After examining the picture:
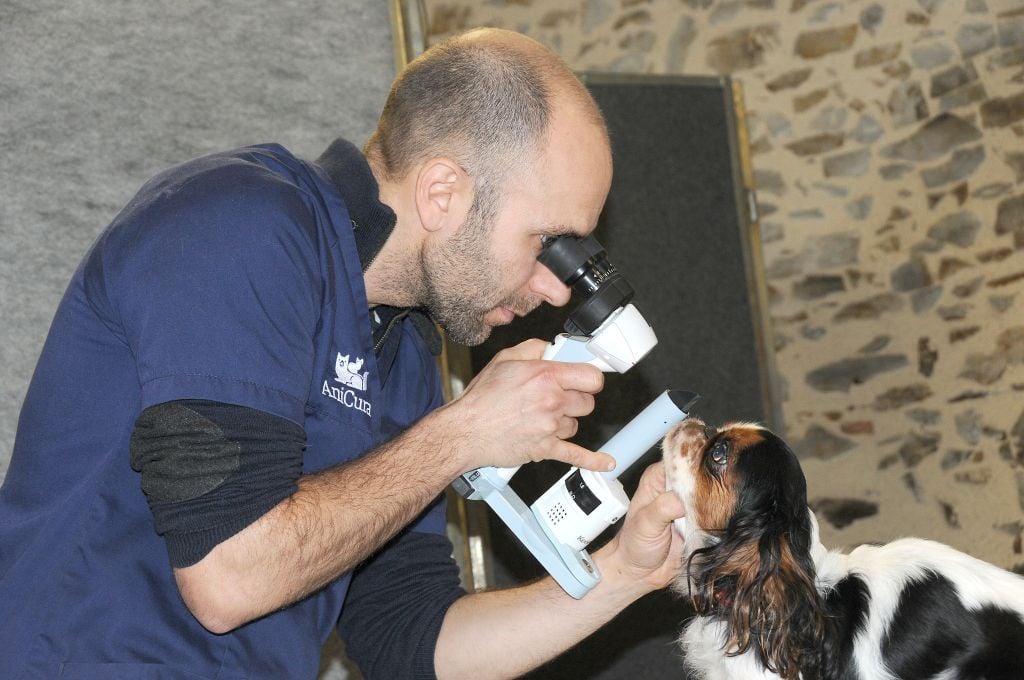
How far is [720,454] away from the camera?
6.00 feet

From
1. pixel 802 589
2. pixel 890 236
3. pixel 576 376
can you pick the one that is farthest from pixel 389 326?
pixel 890 236

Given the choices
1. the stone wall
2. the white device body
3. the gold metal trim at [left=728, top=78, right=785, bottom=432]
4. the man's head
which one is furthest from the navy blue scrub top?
the stone wall

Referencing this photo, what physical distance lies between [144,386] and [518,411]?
540 millimetres

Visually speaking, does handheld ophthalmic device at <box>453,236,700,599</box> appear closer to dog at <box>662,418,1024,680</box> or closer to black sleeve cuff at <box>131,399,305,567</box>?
dog at <box>662,418,1024,680</box>

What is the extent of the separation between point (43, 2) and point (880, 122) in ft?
12.2

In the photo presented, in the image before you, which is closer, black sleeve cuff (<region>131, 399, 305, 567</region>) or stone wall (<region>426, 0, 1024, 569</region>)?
black sleeve cuff (<region>131, 399, 305, 567</region>)

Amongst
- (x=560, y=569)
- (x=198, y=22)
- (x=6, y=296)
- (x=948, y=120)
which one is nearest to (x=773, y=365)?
(x=560, y=569)

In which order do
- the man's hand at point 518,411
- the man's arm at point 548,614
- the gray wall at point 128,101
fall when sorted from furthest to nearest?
the gray wall at point 128,101, the man's arm at point 548,614, the man's hand at point 518,411

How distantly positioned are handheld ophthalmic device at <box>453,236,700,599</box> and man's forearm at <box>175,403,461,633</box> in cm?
20

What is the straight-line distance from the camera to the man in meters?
1.30

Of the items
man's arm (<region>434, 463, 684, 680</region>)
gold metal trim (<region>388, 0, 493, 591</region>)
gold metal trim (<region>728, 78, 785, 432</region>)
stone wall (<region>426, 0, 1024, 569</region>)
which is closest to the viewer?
man's arm (<region>434, 463, 684, 680</region>)

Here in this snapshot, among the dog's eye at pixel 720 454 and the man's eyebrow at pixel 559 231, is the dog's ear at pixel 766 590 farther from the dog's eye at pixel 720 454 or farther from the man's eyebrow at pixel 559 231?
the man's eyebrow at pixel 559 231

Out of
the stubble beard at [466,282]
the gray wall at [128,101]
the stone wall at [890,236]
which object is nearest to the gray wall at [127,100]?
the gray wall at [128,101]

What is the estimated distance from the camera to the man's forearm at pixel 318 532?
1298mm
